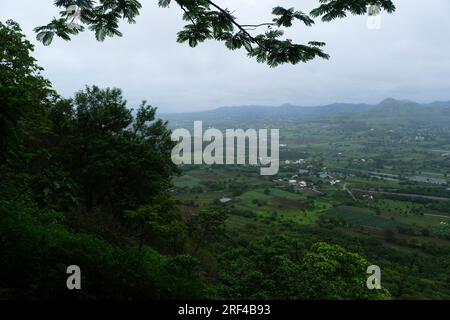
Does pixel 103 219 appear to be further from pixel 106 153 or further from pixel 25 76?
pixel 25 76

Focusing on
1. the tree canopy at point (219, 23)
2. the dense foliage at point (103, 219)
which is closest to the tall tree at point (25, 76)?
the dense foliage at point (103, 219)

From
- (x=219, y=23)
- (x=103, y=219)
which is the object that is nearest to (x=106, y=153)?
(x=103, y=219)

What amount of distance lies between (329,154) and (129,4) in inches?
6938

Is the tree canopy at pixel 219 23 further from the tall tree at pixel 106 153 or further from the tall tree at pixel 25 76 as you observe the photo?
the tall tree at pixel 106 153

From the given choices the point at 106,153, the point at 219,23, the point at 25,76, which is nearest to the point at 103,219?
the point at 106,153

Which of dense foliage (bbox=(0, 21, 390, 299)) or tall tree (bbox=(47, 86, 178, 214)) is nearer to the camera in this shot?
dense foliage (bbox=(0, 21, 390, 299))

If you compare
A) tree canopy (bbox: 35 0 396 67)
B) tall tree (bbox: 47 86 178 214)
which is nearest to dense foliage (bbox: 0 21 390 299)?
tall tree (bbox: 47 86 178 214)

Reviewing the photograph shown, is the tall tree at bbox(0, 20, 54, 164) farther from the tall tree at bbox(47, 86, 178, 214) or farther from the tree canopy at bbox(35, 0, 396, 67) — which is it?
the tree canopy at bbox(35, 0, 396, 67)

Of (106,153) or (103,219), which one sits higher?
(106,153)

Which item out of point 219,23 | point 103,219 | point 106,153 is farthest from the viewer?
point 106,153

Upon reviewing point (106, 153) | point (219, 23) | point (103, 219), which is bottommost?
point (103, 219)

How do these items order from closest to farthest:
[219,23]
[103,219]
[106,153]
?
[219,23], [103,219], [106,153]

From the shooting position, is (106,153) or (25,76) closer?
(25,76)
